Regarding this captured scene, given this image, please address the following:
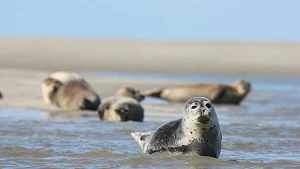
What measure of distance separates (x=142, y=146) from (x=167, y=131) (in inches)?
21.7

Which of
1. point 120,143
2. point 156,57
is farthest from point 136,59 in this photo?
point 120,143

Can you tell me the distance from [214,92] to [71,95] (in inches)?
119

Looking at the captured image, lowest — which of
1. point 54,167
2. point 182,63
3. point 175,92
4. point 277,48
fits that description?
point 54,167

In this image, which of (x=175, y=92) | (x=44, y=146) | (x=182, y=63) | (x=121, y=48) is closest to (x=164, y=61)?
(x=182, y=63)

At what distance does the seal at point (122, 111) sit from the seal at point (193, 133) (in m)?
3.43

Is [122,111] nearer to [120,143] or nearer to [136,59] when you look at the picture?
[120,143]

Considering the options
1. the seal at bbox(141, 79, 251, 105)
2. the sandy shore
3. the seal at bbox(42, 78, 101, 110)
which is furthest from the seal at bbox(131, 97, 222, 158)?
the sandy shore

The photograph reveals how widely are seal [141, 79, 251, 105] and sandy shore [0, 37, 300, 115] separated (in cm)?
153

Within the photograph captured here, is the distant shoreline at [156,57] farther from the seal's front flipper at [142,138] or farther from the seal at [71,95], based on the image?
the seal's front flipper at [142,138]

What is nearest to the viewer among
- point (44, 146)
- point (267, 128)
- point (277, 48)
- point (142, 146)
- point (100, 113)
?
point (142, 146)

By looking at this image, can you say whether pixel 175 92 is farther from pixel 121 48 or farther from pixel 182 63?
pixel 121 48

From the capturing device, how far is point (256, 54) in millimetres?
33594

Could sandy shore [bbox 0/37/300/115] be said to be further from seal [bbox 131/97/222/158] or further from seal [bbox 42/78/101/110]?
seal [bbox 131/97/222/158]

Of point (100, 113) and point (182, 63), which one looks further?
point (182, 63)
